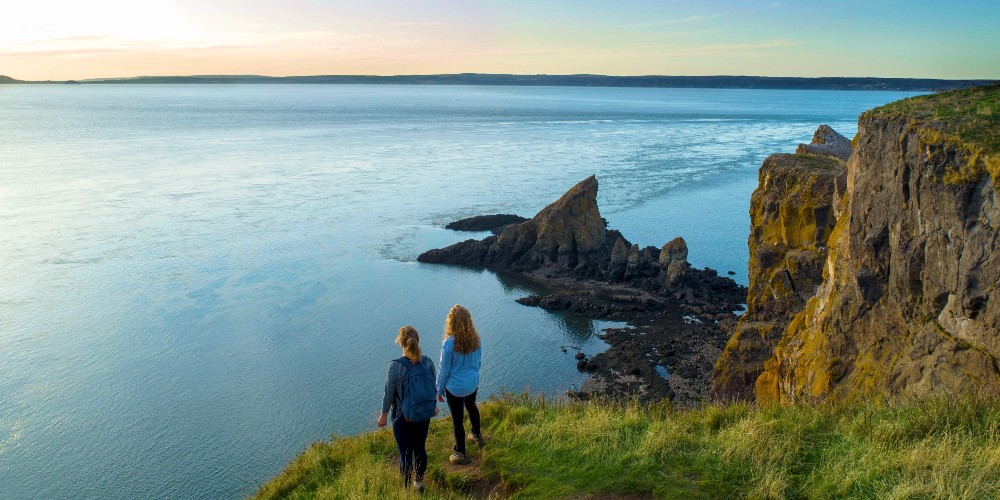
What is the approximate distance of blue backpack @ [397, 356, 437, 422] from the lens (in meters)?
7.47

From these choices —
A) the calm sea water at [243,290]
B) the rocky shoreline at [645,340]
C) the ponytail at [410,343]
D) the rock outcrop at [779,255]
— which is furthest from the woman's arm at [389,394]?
the rock outcrop at [779,255]

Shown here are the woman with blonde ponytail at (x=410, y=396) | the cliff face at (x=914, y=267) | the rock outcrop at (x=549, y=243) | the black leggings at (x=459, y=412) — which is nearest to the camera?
the woman with blonde ponytail at (x=410, y=396)

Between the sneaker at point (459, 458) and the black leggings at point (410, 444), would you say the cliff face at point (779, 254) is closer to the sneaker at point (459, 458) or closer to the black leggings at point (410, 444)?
the sneaker at point (459, 458)

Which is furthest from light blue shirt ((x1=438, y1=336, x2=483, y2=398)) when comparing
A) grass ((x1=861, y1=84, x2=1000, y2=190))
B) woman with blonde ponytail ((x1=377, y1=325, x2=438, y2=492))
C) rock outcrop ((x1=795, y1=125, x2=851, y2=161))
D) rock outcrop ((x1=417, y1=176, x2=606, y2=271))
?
rock outcrop ((x1=417, y1=176, x2=606, y2=271))

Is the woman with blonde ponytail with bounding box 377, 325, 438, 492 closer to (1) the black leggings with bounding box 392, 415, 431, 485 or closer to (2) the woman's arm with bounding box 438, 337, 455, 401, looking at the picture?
(1) the black leggings with bounding box 392, 415, 431, 485

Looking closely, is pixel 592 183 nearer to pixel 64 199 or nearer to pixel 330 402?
pixel 330 402

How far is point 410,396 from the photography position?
7.50 metres

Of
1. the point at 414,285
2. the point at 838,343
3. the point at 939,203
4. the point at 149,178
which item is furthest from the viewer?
the point at 149,178

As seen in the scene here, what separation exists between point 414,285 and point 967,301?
83.4 ft

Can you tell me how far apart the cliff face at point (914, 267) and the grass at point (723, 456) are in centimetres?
223

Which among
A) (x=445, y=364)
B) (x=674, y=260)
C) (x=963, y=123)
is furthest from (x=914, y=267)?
(x=674, y=260)

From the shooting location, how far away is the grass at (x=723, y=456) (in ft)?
21.8

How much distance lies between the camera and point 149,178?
58.0 m

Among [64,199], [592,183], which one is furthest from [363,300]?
[64,199]
